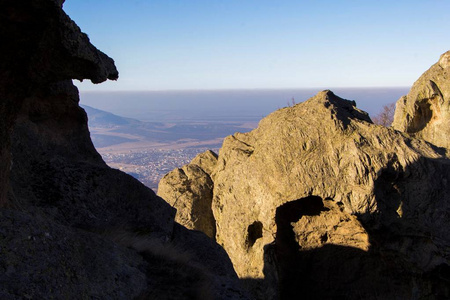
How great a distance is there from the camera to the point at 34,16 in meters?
4.72

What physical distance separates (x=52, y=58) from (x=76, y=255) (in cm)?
281

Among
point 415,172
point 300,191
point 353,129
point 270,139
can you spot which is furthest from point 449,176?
point 270,139

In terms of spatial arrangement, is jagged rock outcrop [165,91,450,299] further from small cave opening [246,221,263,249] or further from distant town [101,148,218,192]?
distant town [101,148,218,192]

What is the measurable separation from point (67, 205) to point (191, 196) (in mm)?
10368

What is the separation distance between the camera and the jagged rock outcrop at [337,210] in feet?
40.0

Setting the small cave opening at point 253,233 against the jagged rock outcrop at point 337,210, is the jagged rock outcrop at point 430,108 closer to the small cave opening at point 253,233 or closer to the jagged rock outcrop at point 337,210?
the jagged rock outcrop at point 337,210

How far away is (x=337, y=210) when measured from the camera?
13148 millimetres

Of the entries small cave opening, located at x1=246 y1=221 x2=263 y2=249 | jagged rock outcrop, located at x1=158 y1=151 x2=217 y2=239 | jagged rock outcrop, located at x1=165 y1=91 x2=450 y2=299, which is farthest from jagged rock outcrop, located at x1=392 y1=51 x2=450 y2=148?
jagged rock outcrop, located at x1=158 y1=151 x2=217 y2=239

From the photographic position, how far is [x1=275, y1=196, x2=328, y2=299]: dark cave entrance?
532 inches

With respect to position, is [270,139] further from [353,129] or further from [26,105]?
[26,105]

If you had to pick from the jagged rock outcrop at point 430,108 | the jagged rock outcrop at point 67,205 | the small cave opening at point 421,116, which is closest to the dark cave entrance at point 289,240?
the jagged rock outcrop at point 67,205

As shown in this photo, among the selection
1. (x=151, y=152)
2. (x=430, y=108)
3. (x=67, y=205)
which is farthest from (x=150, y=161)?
(x=67, y=205)

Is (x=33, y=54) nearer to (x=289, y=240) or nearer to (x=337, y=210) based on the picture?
(x=337, y=210)

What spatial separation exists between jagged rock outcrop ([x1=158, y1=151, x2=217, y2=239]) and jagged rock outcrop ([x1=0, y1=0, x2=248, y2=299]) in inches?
302
